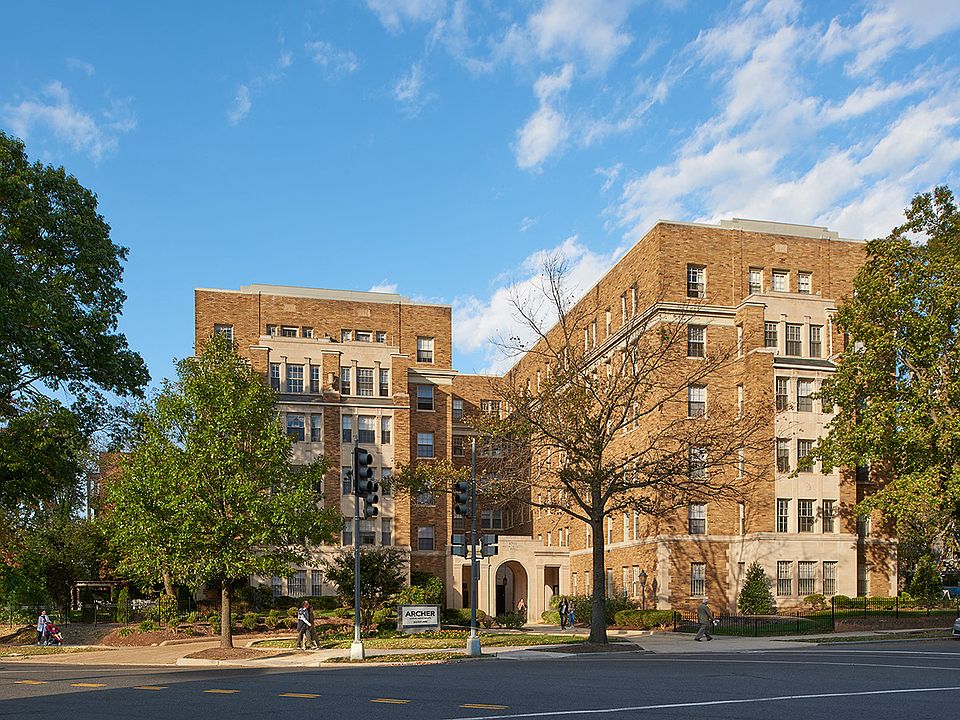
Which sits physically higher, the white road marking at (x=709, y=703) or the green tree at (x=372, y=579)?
the white road marking at (x=709, y=703)

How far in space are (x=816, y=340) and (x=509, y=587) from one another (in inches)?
1344

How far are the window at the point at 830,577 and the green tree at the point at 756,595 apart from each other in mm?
3059

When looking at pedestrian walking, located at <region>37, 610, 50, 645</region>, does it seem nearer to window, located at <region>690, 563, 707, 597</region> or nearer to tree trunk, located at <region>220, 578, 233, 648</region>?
tree trunk, located at <region>220, 578, 233, 648</region>

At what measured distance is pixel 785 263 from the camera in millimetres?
55469

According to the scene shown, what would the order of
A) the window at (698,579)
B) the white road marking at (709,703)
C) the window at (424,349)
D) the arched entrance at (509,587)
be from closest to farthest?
1. the white road marking at (709,703)
2. the window at (698,579)
3. the window at (424,349)
4. the arched entrance at (509,587)

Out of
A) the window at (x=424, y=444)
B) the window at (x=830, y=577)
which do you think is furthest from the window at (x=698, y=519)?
the window at (x=424, y=444)

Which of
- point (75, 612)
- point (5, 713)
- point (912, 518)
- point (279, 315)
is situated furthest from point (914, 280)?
point (75, 612)

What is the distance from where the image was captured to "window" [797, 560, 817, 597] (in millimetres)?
49375

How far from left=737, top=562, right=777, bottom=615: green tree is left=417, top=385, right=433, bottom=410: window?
25.4 metres

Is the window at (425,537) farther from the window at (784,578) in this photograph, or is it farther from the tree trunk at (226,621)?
the tree trunk at (226,621)

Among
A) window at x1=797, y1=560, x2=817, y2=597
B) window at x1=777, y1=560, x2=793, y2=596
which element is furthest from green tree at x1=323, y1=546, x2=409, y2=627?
window at x1=797, y1=560, x2=817, y2=597

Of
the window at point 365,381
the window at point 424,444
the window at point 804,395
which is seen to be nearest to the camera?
the window at point 804,395

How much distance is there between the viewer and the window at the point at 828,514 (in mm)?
50562

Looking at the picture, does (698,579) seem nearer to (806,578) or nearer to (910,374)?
(806,578)
